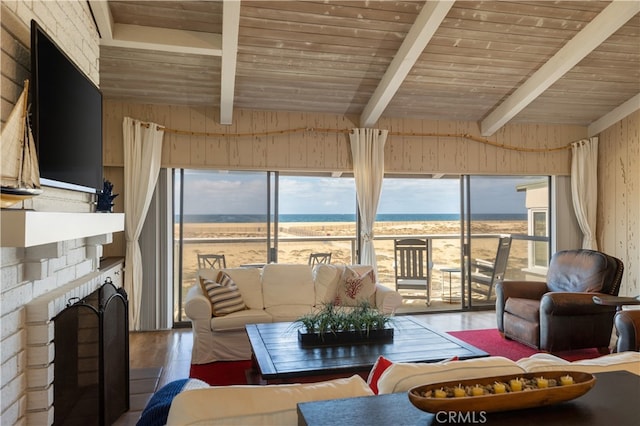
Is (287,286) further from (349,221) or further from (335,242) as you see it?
(349,221)

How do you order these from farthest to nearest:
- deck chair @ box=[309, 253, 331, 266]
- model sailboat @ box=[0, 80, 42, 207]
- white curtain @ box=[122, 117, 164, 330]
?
deck chair @ box=[309, 253, 331, 266] < white curtain @ box=[122, 117, 164, 330] < model sailboat @ box=[0, 80, 42, 207]

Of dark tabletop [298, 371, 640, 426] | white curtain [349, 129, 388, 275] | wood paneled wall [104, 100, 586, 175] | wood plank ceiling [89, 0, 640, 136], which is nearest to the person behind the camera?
dark tabletop [298, 371, 640, 426]

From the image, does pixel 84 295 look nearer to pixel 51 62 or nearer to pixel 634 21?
pixel 51 62

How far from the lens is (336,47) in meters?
4.26

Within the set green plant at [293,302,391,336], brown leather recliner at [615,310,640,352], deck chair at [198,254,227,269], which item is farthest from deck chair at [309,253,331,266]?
brown leather recliner at [615,310,640,352]

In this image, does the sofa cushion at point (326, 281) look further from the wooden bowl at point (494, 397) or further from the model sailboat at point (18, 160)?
the wooden bowl at point (494, 397)

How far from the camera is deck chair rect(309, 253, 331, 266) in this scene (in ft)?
18.8

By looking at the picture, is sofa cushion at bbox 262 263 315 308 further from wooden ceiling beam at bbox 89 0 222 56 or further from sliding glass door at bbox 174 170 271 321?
wooden ceiling beam at bbox 89 0 222 56

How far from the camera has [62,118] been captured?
2.38m

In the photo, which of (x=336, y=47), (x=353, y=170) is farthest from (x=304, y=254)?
(x=336, y=47)

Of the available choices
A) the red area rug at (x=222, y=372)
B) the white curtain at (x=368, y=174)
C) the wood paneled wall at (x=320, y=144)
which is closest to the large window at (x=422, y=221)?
the wood paneled wall at (x=320, y=144)

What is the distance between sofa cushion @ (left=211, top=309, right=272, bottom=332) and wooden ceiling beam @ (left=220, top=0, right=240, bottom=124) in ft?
7.60

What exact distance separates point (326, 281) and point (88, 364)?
8.34ft

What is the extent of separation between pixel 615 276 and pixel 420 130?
9.34 ft
